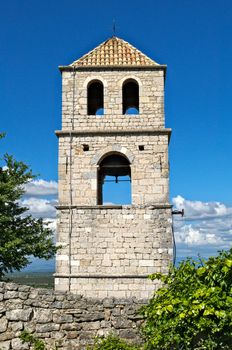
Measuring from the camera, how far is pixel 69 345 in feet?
23.9

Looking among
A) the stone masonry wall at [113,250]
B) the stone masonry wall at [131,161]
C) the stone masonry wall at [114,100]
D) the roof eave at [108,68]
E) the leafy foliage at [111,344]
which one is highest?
the roof eave at [108,68]

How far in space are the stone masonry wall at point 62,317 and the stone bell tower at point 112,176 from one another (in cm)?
491

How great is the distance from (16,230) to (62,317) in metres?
6.81

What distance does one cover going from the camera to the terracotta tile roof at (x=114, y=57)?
46.1ft

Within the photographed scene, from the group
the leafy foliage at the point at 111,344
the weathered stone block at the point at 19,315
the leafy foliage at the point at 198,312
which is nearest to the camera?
the leafy foliage at the point at 198,312

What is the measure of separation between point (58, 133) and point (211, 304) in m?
8.24

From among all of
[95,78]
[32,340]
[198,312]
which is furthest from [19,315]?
[95,78]

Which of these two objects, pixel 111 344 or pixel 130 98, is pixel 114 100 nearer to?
pixel 130 98

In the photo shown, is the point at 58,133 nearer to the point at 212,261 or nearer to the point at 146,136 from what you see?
the point at 146,136

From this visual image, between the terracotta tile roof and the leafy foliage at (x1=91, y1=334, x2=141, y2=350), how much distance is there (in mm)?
8924

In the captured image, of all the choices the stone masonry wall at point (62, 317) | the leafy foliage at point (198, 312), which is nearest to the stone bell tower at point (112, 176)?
the stone masonry wall at point (62, 317)

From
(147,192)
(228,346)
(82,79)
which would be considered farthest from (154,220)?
(228,346)

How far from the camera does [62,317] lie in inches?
290

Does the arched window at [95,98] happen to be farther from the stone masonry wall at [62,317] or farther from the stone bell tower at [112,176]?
the stone masonry wall at [62,317]
